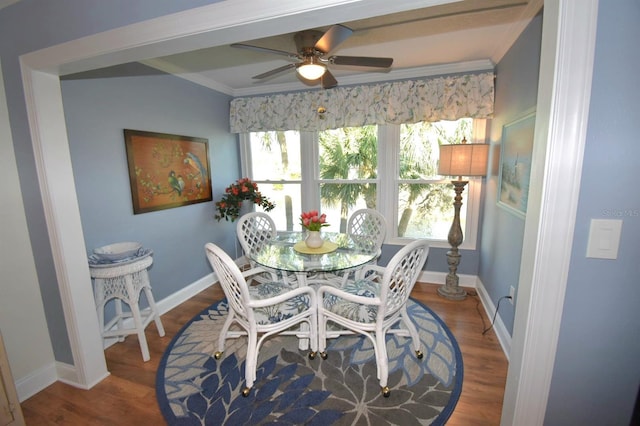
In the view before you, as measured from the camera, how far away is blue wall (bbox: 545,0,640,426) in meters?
0.81

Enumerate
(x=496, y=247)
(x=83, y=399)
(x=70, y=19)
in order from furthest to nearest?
(x=496, y=247) < (x=83, y=399) < (x=70, y=19)

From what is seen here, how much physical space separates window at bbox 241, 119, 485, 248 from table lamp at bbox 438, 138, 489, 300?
1.10 ft

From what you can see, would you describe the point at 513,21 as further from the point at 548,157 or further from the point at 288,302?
the point at 288,302

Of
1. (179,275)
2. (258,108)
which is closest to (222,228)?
(179,275)

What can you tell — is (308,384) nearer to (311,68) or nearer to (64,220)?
(64,220)

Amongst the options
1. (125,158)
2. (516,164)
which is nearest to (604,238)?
(516,164)

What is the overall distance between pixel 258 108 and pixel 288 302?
8.65ft

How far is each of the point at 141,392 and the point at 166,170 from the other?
1.90m

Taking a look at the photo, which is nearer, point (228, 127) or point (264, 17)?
point (264, 17)

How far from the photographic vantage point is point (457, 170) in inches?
108

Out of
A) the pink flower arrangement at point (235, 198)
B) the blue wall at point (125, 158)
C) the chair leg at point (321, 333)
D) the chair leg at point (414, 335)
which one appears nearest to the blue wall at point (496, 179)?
the chair leg at point (414, 335)

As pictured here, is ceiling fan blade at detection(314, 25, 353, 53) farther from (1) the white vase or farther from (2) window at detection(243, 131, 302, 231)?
(2) window at detection(243, 131, 302, 231)

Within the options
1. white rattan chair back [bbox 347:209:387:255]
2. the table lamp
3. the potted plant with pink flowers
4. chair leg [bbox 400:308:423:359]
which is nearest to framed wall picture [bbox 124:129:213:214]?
the potted plant with pink flowers

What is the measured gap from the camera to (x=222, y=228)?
146 inches
